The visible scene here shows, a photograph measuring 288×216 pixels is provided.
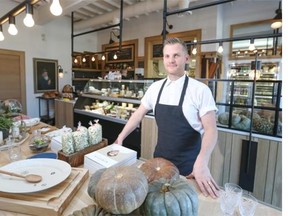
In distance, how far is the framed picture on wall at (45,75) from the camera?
19.9 feet

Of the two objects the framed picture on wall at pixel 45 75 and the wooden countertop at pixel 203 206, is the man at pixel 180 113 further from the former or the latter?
the framed picture on wall at pixel 45 75

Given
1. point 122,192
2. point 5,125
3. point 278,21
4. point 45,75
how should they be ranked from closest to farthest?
1. point 122,192
2. point 5,125
3. point 278,21
4. point 45,75

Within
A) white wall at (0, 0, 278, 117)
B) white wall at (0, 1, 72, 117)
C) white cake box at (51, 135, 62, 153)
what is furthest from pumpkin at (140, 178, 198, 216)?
white wall at (0, 1, 72, 117)

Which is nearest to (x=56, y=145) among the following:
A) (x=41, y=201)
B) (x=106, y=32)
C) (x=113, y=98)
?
(x=41, y=201)

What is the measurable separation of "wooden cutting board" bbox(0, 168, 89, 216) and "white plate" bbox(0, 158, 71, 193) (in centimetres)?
3

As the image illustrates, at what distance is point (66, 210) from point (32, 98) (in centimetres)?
605

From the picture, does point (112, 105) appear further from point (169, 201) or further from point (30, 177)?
point (169, 201)

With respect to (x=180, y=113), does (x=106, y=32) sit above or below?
above

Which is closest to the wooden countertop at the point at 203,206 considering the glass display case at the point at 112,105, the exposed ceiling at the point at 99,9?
the glass display case at the point at 112,105

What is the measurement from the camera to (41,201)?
868 millimetres

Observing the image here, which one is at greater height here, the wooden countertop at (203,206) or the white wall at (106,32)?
the white wall at (106,32)

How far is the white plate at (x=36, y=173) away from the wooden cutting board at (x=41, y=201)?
3 cm

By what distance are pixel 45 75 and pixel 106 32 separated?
2.79 m
